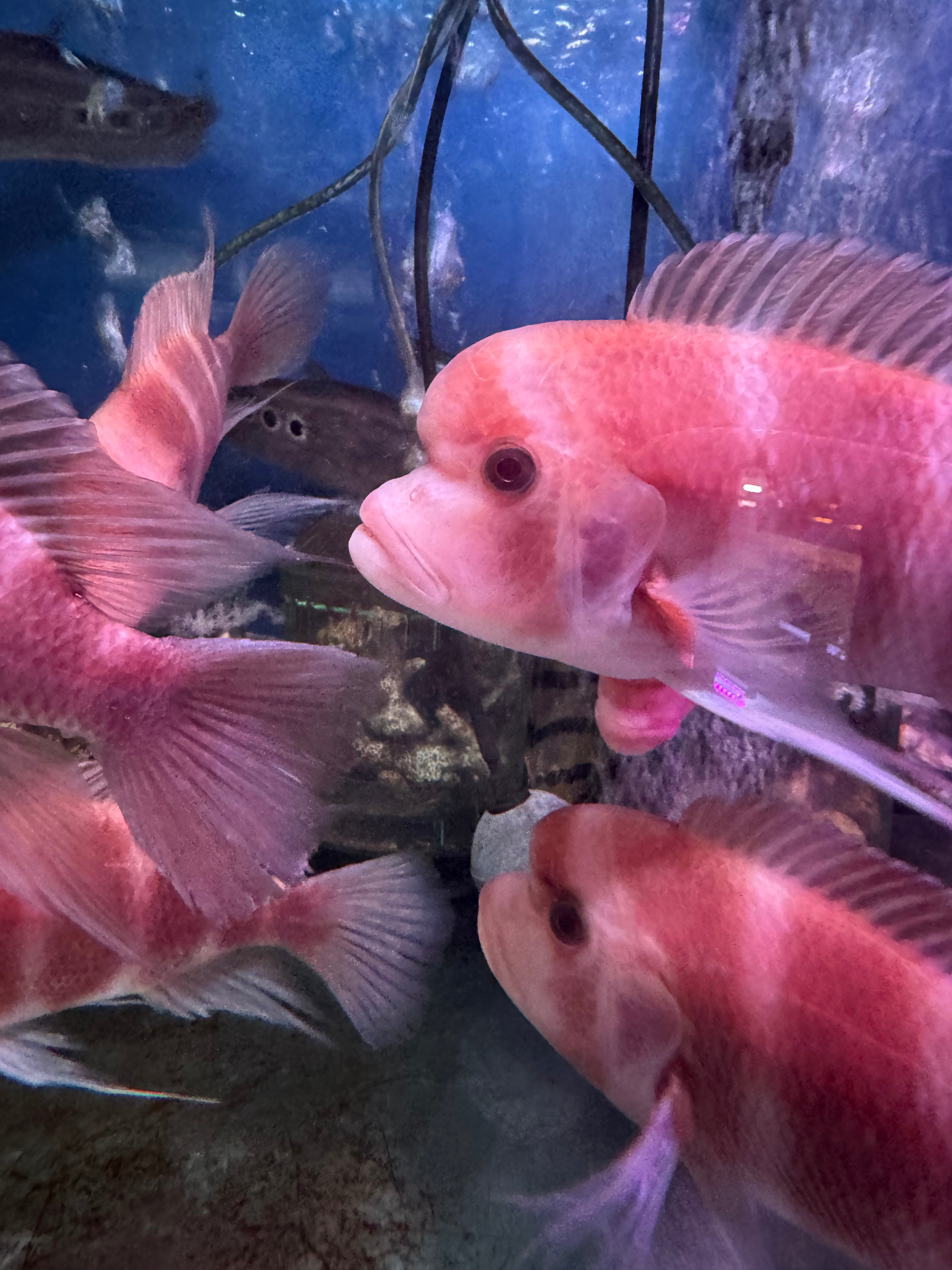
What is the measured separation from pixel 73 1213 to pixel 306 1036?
1.11 ft

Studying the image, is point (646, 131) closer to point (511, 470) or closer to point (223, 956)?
point (511, 470)

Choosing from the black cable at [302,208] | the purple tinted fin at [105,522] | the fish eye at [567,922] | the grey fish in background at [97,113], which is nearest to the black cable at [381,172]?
the black cable at [302,208]

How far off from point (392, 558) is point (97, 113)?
2169 millimetres

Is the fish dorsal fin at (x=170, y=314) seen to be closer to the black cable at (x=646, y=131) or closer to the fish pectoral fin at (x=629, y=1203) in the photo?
the black cable at (x=646, y=131)

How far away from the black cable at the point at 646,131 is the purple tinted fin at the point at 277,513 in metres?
0.70

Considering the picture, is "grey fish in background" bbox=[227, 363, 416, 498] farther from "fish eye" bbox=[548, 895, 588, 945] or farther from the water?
"fish eye" bbox=[548, 895, 588, 945]

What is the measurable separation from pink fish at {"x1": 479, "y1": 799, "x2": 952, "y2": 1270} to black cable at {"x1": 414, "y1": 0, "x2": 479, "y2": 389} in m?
1.03

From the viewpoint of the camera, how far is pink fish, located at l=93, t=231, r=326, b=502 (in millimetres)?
1028

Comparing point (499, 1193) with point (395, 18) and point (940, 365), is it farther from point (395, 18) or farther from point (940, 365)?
point (395, 18)

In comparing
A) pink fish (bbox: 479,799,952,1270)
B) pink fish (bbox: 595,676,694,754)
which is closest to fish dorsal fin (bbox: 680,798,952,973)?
pink fish (bbox: 479,799,952,1270)

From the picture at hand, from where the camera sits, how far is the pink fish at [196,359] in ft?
3.37

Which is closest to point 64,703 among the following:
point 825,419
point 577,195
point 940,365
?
point 825,419

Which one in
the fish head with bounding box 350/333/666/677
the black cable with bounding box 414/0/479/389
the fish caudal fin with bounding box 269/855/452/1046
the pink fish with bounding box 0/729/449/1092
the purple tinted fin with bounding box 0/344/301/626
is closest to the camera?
the purple tinted fin with bounding box 0/344/301/626

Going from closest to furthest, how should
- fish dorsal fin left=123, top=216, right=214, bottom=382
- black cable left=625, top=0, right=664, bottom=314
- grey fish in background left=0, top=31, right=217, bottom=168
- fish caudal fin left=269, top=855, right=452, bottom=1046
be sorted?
fish caudal fin left=269, top=855, right=452, bottom=1046 → fish dorsal fin left=123, top=216, right=214, bottom=382 → black cable left=625, top=0, right=664, bottom=314 → grey fish in background left=0, top=31, right=217, bottom=168
